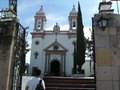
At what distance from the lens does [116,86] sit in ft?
16.8

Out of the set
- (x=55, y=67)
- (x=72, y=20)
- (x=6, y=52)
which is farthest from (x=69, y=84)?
(x=72, y=20)

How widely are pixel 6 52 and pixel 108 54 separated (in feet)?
11.0

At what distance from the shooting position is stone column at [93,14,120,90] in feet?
16.9

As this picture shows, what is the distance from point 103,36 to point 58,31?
22735 millimetres

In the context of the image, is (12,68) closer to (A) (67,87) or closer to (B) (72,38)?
(A) (67,87)

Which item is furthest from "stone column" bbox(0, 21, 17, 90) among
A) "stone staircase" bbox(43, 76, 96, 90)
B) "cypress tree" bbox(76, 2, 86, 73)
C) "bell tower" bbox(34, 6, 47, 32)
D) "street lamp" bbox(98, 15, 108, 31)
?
"bell tower" bbox(34, 6, 47, 32)

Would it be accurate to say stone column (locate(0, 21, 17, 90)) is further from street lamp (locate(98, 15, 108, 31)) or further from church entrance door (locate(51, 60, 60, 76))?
church entrance door (locate(51, 60, 60, 76))

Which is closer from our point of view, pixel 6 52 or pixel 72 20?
pixel 6 52

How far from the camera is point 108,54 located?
5.33 meters

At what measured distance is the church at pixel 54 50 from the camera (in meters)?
26.3

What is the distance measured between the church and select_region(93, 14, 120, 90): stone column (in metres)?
20.5

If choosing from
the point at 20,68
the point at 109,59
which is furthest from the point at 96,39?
the point at 20,68

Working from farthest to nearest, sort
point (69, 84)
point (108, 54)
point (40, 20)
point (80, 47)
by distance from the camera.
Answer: point (40, 20), point (80, 47), point (69, 84), point (108, 54)

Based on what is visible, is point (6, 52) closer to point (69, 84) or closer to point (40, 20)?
point (69, 84)
